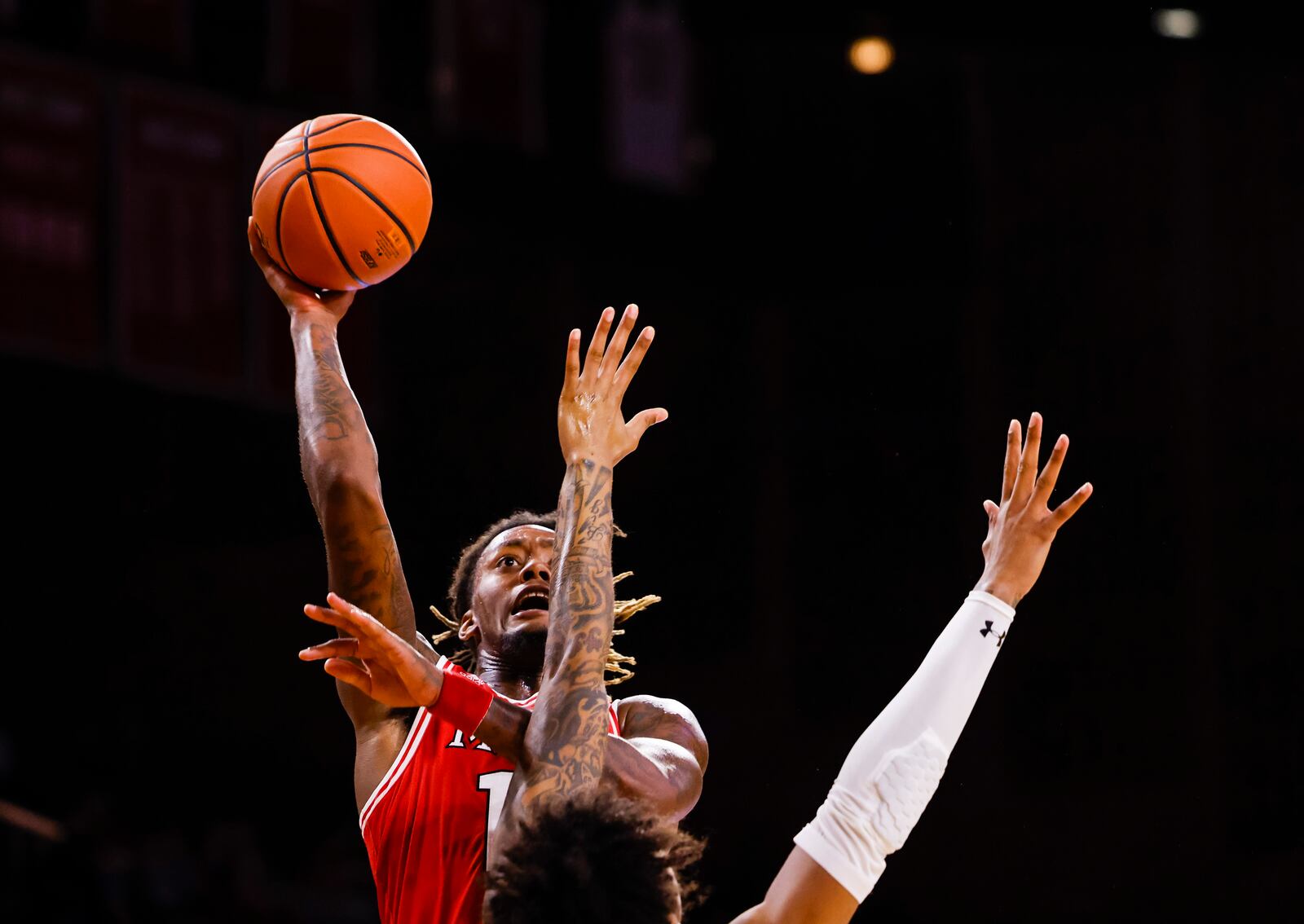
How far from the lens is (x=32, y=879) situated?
5090 millimetres

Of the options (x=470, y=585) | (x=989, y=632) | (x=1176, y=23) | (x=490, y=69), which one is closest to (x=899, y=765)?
(x=989, y=632)

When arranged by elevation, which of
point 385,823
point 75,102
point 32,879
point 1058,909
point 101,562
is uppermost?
point 75,102

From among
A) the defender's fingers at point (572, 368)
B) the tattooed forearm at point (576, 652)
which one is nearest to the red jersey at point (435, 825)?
the tattooed forearm at point (576, 652)

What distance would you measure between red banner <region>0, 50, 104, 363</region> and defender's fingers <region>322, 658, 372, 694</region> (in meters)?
4.97

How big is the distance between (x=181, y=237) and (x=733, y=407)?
322 cm

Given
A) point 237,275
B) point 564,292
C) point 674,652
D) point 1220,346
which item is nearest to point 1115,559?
point 1220,346

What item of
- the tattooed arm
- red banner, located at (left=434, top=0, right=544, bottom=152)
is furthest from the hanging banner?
the tattooed arm

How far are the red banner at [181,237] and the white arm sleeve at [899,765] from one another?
5295 millimetres

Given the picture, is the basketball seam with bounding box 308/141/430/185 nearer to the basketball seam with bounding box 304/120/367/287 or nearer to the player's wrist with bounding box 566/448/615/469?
the basketball seam with bounding box 304/120/367/287

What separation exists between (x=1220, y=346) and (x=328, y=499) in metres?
6.10

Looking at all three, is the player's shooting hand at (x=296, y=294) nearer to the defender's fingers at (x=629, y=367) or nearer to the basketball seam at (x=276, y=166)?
the basketball seam at (x=276, y=166)

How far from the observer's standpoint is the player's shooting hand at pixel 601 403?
2664 millimetres

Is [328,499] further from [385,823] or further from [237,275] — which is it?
[237,275]

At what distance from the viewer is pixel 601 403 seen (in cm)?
269
